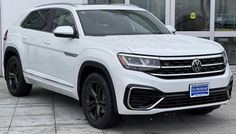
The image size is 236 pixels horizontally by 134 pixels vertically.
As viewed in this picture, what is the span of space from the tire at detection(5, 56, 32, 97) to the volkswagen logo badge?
3512mm

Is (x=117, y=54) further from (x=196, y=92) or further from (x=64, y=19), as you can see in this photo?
(x=64, y=19)

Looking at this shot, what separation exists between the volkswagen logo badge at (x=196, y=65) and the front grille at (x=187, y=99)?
1.09 ft

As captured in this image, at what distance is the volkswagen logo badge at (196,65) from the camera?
5.78 metres

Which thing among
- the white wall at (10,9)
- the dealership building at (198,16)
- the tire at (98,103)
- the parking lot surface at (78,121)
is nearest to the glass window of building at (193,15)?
the dealership building at (198,16)

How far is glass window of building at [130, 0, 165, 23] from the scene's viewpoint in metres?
11.8

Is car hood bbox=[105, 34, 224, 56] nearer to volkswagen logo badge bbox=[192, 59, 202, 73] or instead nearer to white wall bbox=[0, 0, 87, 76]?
volkswagen logo badge bbox=[192, 59, 202, 73]

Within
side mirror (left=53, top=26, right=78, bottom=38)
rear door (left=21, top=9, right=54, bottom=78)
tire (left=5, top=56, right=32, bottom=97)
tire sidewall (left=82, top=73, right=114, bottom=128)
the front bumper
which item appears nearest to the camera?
the front bumper

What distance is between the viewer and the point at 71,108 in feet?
24.5

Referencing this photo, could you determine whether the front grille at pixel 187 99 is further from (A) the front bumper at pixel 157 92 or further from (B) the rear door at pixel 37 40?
(B) the rear door at pixel 37 40

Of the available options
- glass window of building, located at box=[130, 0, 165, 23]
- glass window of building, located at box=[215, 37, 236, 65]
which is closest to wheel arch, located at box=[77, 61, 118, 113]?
glass window of building, located at box=[130, 0, 165, 23]

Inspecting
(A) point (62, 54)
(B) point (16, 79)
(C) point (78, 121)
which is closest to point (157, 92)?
(C) point (78, 121)

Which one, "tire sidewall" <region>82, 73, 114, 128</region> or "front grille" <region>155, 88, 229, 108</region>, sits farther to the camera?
"tire sidewall" <region>82, 73, 114, 128</region>

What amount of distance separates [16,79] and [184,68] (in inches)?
150

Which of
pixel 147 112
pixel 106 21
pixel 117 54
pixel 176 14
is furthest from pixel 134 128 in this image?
pixel 176 14
